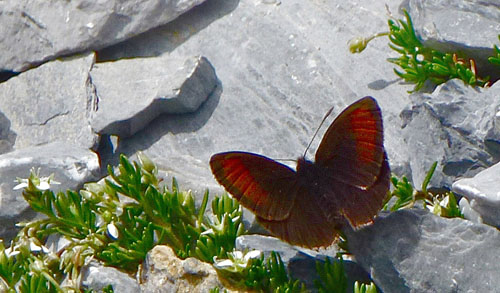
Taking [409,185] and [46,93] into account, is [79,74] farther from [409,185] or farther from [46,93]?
[409,185]

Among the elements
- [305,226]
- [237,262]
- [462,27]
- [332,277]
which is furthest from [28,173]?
[462,27]

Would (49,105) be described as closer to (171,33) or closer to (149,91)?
(149,91)

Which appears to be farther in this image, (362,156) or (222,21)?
(222,21)


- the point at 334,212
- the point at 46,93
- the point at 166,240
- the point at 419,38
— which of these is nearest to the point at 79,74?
the point at 46,93

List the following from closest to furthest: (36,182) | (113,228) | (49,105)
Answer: (113,228), (36,182), (49,105)

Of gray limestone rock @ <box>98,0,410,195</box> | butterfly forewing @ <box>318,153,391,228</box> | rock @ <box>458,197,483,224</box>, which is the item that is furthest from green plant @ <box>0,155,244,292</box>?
rock @ <box>458,197,483,224</box>

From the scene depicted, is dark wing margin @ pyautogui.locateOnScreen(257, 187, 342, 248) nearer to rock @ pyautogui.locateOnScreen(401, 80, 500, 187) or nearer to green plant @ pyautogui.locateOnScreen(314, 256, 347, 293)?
green plant @ pyautogui.locateOnScreen(314, 256, 347, 293)

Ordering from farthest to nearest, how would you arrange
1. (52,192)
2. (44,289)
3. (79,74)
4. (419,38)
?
(79,74), (419,38), (52,192), (44,289)

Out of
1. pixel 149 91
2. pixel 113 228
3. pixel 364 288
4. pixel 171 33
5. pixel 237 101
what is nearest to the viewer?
pixel 364 288
